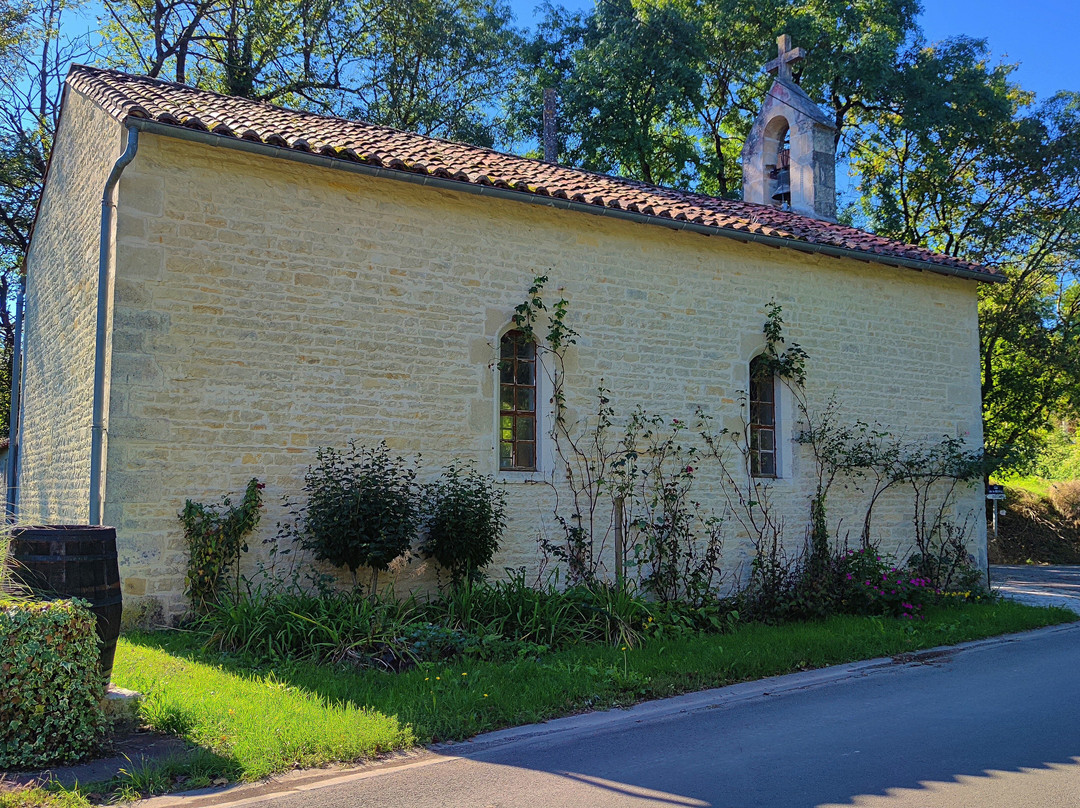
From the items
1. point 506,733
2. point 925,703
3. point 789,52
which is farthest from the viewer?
point 789,52

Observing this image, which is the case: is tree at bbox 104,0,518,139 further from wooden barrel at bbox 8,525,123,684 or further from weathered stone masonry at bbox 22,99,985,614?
wooden barrel at bbox 8,525,123,684

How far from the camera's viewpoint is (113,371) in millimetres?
7969

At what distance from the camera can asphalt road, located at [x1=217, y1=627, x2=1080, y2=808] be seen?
14.8ft

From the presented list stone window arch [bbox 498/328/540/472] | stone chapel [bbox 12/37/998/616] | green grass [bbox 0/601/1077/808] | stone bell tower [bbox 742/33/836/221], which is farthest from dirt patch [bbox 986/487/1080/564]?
stone window arch [bbox 498/328/540/472]

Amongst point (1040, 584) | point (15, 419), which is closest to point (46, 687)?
point (15, 419)

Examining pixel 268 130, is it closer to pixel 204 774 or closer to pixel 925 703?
pixel 204 774

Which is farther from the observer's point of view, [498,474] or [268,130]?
[498,474]

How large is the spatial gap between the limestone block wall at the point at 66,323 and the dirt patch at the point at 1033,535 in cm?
2019

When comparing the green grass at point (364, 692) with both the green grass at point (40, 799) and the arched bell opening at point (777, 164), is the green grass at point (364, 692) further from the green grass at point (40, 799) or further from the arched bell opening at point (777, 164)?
the arched bell opening at point (777, 164)

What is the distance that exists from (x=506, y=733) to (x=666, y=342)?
6315mm

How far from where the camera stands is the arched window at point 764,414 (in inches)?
470

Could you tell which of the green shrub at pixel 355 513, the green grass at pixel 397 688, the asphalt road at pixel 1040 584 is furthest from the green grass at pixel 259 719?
the asphalt road at pixel 1040 584

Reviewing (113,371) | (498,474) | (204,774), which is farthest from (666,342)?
(204,774)

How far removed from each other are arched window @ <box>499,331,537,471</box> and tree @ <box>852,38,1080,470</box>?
14.2 m
